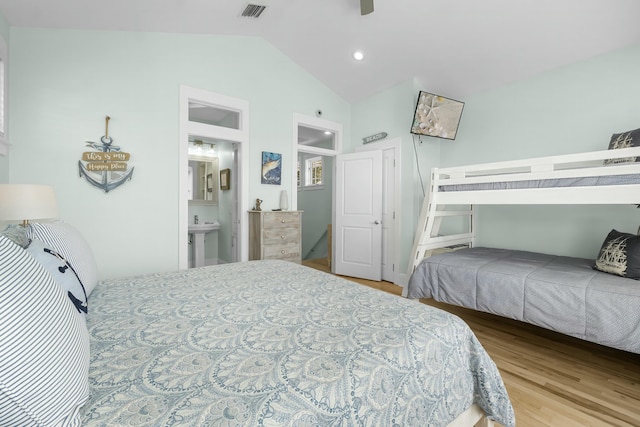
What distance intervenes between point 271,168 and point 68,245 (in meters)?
2.79

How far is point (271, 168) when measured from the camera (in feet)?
12.9

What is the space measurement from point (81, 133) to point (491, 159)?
4.63 meters

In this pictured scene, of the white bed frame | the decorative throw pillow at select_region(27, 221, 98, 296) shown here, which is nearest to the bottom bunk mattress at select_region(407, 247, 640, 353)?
the white bed frame

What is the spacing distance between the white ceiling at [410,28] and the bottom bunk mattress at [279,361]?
2746mm

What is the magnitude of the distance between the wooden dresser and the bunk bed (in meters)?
1.59

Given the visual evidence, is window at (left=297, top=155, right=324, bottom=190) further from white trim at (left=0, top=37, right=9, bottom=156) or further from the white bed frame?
the white bed frame

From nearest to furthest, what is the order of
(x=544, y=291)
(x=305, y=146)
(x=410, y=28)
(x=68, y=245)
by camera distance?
(x=68, y=245), (x=544, y=291), (x=410, y=28), (x=305, y=146)

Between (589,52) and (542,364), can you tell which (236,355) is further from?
(589,52)

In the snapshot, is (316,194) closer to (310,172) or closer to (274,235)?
(310,172)

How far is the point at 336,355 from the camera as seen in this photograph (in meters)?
0.84

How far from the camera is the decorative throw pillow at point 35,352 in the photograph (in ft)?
1.58

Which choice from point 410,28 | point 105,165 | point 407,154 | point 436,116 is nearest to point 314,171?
point 407,154

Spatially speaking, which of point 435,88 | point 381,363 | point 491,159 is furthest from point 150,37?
point 491,159

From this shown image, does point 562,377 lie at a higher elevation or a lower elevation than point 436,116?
lower
